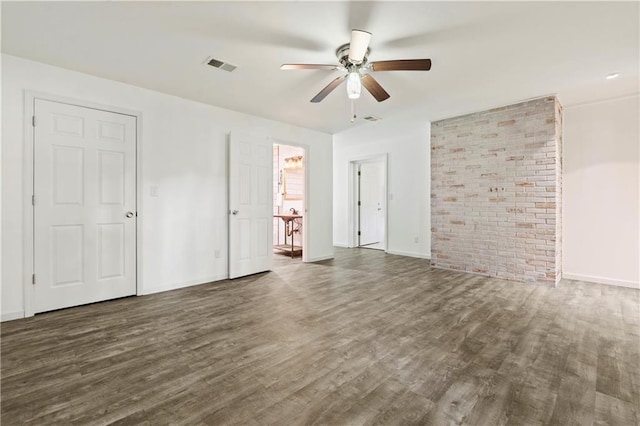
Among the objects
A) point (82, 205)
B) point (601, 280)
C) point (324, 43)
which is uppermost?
point (324, 43)

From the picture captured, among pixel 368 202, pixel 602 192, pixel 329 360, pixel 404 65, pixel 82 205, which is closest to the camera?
pixel 329 360

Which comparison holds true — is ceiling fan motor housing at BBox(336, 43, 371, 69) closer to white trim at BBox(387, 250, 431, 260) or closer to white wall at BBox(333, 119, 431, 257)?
white wall at BBox(333, 119, 431, 257)

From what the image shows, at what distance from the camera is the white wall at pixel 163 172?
Answer: 9.16 ft

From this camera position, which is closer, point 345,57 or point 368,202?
point 345,57

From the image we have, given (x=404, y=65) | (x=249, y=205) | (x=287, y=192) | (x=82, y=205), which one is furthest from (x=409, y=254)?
(x=82, y=205)

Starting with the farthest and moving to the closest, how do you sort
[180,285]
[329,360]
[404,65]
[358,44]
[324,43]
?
1. [180,285]
2. [324,43]
3. [404,65]
4. [358,44]
5. [329,360]

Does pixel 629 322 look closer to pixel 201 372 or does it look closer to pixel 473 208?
pixel 473 208

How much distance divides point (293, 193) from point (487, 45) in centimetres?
545

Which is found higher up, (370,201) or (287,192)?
(287,192)

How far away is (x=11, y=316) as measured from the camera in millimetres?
2787

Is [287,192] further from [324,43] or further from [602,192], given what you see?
[602,192]

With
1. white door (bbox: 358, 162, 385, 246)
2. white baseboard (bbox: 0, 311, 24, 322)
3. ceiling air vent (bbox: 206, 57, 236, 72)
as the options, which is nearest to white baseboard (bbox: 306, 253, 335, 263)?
white door (bbox: 358, 162, 385, 246)

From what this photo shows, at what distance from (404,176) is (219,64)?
14.5 feet

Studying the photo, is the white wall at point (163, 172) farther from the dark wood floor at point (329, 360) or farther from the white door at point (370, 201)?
the white door at point (370, 201)
